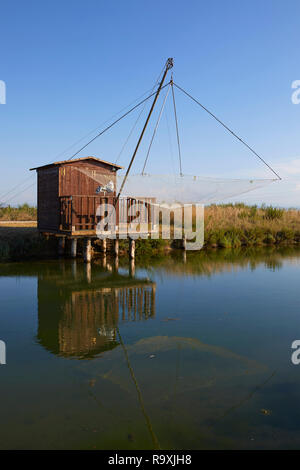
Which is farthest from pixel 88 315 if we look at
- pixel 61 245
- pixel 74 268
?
pixel 61 245

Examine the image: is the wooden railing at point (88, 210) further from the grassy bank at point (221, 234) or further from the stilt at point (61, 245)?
the grassy bank at point (221, 234)

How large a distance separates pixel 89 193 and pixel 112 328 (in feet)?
30.1

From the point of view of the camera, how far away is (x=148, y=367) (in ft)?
16.9

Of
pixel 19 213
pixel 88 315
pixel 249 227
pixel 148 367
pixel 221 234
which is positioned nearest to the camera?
pixel 148 367

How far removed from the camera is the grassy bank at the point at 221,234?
15.8 m

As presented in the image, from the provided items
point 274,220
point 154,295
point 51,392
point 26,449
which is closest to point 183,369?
point 51,392

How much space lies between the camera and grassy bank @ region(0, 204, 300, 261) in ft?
51.8

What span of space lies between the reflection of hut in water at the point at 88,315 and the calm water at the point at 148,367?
2 centimetres

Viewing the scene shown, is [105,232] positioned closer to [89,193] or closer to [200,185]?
[89,193]

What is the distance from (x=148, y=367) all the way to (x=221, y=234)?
1546cm

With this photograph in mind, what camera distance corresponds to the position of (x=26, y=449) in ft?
11.4

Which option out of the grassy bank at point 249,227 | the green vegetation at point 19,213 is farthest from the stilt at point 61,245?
the green vegetation at point 19,213

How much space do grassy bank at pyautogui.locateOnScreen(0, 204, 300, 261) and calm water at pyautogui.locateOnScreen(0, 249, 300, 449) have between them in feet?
18.7

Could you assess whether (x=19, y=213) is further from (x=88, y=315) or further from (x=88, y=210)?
(x=88, y=315)
